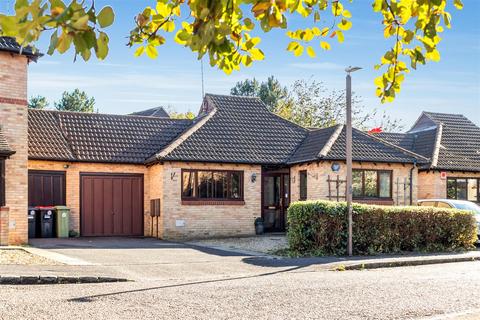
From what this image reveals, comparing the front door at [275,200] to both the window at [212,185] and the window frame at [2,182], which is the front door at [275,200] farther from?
the window frame at [2,182]

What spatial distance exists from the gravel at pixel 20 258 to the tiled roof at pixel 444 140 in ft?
60.7

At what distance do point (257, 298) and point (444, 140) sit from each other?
25.6m

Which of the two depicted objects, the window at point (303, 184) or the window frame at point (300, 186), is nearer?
the window frame at point (300, 186)

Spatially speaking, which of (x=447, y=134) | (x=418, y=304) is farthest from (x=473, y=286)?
(x=447, y=134)

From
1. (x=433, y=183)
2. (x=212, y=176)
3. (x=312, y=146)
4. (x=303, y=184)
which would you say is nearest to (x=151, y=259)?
(x=212, y=176)

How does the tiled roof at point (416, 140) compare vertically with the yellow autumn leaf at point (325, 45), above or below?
above

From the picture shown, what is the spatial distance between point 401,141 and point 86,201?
18163 mm

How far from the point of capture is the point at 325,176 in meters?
24.8

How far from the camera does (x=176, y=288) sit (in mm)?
11375

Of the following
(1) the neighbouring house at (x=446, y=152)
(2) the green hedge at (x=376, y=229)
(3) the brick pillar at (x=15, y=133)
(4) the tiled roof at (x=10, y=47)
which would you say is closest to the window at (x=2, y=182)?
(3) the brick pillar at (x=15, y=133)

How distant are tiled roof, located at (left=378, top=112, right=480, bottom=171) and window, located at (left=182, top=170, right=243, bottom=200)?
29.2ft

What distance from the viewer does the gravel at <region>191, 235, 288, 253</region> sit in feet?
65.9

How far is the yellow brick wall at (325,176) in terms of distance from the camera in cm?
2481

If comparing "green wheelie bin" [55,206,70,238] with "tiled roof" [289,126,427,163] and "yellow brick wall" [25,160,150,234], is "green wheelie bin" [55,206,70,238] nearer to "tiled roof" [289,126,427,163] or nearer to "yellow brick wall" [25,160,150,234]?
"yellow brick wall" [25,160,150,234]
